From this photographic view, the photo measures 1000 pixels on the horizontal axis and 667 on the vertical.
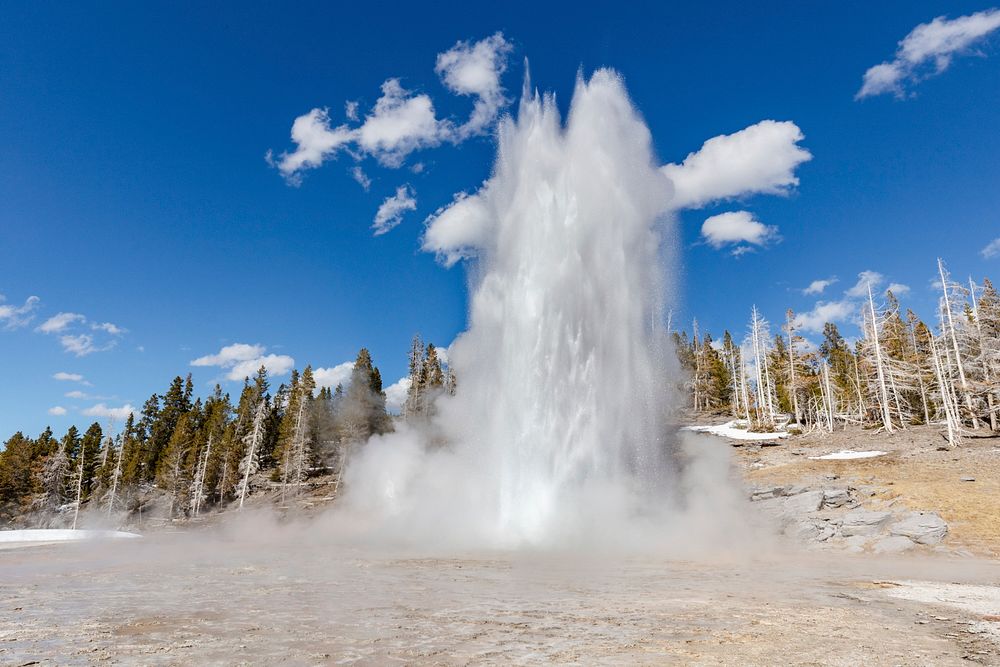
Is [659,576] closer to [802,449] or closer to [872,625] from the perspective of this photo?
[872,625]

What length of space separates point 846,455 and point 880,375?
1211 centimetres

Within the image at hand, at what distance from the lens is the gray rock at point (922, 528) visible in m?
19.2

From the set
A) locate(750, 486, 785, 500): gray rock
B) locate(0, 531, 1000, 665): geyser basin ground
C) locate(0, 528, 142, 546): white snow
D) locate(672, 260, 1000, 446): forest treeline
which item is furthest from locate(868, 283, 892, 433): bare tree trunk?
locate(0, 528, 142, 546): white snow

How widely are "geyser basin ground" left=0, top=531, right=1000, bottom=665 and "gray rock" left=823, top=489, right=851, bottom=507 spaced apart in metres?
8.61

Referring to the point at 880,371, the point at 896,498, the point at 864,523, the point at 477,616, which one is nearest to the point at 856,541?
the point at 864,523

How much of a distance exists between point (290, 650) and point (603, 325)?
19.7 m

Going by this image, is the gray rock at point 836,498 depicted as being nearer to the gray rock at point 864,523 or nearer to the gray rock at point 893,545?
the gray rock at point 864,523

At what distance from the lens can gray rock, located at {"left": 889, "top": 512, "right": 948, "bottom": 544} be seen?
1923 cm

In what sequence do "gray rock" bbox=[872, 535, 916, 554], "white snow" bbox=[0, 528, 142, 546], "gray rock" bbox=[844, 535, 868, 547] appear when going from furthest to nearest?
"white snow" bbox=[0, 528, 142, 546] < "gray rock" bbox=[844, 535, 868, 547] < "gray rock" bbox=[872, 535, 916, 554]

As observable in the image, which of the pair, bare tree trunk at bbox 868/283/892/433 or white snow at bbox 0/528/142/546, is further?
bare tree trunk at bbox 868/283/892/433

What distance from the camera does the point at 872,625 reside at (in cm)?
805

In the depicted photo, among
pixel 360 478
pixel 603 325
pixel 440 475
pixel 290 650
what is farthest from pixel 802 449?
pixel 290 650

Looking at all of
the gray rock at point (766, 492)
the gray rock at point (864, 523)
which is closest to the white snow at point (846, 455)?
the gray rock at point (766, 492)

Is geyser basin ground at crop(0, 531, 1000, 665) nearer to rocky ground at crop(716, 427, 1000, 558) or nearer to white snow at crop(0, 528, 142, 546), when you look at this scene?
rocky ground at crop(716, 427, 1000, 558)
